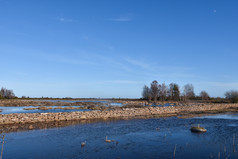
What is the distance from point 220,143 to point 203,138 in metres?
2.11

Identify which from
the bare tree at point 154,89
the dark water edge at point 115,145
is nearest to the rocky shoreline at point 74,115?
the dark water edge at point 115,145

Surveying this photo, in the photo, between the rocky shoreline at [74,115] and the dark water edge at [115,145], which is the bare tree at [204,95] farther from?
the dark water edge at [115,145]

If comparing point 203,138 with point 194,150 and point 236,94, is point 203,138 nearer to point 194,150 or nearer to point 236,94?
Result: point 194,150

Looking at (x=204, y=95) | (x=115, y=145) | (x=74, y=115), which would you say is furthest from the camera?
(x=204, y=95)

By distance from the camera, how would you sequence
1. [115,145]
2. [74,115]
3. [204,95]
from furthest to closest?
[204,95] < [74,115] < [115,145]

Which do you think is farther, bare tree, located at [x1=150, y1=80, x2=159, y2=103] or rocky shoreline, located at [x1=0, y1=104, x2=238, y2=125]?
bare tree, located at [x1=150, y1=80, x2=159, y2=103]

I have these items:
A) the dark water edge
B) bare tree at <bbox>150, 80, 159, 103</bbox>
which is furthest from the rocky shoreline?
bare tree at <bbox>150, 80, 159, 103</bbox>

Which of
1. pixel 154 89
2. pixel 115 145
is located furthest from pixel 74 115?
pixel 154 89

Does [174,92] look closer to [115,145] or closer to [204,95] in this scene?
[204,95]

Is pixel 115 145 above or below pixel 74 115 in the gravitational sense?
below

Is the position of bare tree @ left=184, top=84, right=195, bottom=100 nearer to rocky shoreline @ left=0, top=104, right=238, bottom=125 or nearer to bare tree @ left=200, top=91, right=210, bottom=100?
bare tree @ left=200, top=91, right=210, bottom=100

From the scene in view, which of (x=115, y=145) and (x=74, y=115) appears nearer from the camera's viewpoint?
(x=115, y=145)

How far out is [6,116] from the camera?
89.2ft

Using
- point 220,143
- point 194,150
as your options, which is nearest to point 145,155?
point 194,150
